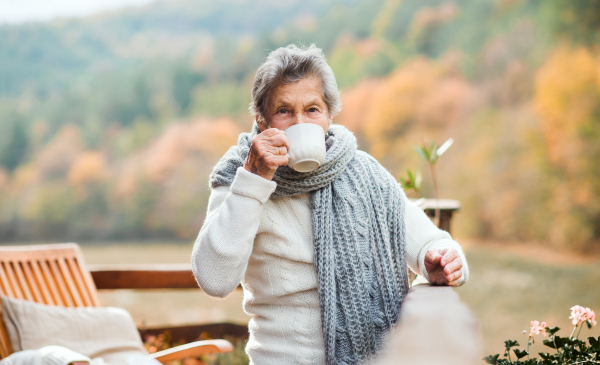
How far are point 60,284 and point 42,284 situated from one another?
9cm

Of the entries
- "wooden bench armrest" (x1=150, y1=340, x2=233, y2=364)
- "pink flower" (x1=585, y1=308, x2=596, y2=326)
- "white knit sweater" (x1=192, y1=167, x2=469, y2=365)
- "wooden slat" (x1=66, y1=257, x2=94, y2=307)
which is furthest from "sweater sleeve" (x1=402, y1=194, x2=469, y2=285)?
"wooden slat" (x1=66, y1=257, x2=94, y2=307)

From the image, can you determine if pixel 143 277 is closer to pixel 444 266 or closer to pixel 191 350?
pixel 191 350

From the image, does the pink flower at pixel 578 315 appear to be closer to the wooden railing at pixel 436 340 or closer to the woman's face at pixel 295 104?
the woman's face at pixel 295 104

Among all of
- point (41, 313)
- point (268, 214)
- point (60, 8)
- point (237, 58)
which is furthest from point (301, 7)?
point (268, 214)

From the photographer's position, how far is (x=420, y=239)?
1413 millimetres

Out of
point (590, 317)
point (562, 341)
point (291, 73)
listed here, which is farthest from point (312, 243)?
point (590, 317)

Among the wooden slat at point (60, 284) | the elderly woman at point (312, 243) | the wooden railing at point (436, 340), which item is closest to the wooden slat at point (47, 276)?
the wooden slat at point (60, 284)

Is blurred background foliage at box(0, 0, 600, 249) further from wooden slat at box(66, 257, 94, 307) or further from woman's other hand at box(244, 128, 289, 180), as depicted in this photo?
woman's other hand at box(244, 128, 289, 180)

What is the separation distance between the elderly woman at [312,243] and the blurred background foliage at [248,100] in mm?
5494

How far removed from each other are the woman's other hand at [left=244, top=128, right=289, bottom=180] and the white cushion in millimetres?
1592

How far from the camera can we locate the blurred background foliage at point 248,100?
627 centimetres

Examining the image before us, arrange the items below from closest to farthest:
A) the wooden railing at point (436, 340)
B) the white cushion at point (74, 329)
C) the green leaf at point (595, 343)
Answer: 1. the wooden railing at point (436, 340)
2. the green leaf at point (595, 343)
3. the white cushion at point (74, 329)

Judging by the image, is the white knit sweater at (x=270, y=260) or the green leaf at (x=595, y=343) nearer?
the white knit sweater at (x=270, y=260)

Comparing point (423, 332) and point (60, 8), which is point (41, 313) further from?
point (60, 8)
